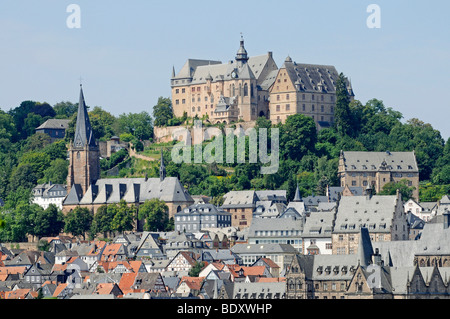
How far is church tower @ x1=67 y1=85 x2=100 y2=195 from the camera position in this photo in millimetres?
124188

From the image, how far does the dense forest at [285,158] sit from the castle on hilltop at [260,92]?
2370mm

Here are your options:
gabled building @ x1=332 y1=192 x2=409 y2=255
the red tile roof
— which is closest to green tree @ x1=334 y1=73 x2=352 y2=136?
gabled building @ x1=332 y1=192 x2=409 y2=255

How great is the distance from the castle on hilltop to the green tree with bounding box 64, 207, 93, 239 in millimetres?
21042

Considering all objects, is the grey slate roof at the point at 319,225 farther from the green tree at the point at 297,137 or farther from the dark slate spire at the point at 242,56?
the dark slate spire at the point at 242,56

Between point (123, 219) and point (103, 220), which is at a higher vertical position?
→ point (123, 219)

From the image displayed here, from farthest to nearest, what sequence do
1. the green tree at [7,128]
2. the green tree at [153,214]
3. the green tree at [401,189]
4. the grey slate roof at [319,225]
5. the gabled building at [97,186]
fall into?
the green tree at [7,128] → the gabled building at [97,186] → the green tree at [153,214] → the green tree at [401,189] → the grey slate roof at [319,225]

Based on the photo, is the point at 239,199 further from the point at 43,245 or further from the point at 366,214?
the point at 366,214

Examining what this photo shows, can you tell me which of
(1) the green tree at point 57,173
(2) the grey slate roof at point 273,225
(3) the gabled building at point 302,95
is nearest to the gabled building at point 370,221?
(2) the grey slate roof at point 273,225

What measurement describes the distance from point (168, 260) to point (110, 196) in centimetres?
2304

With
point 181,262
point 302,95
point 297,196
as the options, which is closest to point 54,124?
point 302,95

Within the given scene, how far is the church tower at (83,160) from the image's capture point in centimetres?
12419

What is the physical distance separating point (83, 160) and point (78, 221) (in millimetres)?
10098

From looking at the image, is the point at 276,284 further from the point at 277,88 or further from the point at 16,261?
the point at 277,88

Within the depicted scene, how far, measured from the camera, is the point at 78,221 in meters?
116
